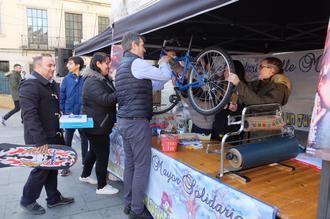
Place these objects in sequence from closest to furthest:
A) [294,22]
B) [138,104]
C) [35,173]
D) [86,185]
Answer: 1. [138,104]
2. [35,173]
3. [294,22]
4. [86,185]

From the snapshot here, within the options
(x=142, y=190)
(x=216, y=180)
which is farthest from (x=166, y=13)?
(x=142, y=190)

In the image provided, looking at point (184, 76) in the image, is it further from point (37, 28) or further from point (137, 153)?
point (37, 28)

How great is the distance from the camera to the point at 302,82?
4168 millimetres

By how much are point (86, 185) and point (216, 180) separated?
2293mm

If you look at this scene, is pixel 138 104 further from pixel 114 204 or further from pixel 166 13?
pixel 114 204

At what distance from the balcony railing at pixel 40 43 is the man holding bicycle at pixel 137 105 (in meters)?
21.1

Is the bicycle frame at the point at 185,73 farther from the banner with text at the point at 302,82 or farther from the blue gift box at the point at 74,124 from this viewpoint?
the banner with text at the point at 302,82

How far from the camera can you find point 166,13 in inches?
87.0

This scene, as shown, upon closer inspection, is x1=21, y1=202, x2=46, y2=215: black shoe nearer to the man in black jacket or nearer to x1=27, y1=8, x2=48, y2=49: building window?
the man in black jacket

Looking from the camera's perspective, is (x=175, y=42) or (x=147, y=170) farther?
(x=175, y=42)

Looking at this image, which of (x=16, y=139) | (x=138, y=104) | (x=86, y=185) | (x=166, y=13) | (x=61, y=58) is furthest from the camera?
(x=61, y=58)

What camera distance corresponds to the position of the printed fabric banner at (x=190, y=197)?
5.01 ft

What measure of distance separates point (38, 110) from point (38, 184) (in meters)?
0.73

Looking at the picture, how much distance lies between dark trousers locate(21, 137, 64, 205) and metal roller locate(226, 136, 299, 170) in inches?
71.8
